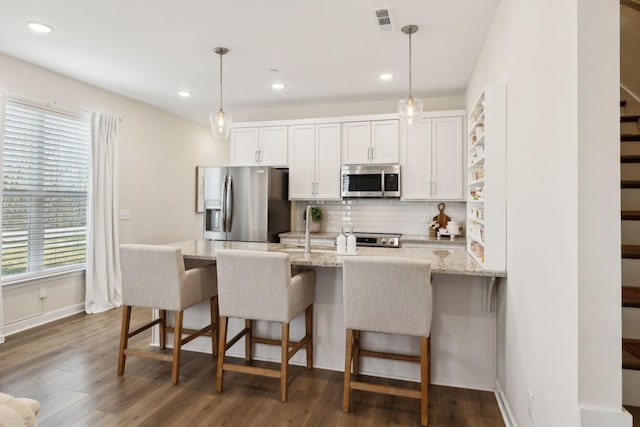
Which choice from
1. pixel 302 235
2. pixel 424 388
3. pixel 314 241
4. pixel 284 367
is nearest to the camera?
pixel 424 388

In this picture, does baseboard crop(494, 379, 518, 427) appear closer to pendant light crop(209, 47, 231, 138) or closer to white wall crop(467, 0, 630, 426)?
white wall crop(467, 0, 630, 426)

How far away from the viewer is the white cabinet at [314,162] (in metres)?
4.73

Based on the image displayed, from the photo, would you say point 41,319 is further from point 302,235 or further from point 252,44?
point 252,44

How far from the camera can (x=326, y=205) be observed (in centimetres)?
507

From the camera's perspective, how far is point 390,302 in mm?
2174

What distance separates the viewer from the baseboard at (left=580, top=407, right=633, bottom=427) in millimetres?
1170

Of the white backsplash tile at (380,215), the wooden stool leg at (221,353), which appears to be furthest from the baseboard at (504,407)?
the white backsplash tile at (380,215)

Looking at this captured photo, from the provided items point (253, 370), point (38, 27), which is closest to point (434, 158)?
point (253, 370)

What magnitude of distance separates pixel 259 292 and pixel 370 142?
279 centimetres

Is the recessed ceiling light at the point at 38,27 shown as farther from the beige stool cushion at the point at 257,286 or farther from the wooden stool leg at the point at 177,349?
the wooden stool leg at the point at 177,349

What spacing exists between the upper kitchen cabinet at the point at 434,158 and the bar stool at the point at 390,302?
246 centimetres

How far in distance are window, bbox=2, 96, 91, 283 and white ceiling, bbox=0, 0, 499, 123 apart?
1.81 feet

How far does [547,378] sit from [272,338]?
197 cm

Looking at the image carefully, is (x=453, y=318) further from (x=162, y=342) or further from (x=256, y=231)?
(x=256, y=231)
